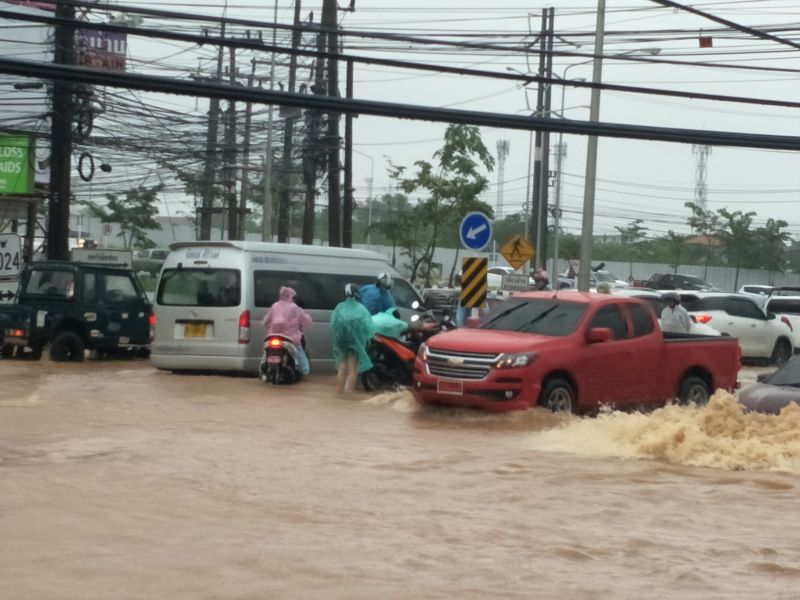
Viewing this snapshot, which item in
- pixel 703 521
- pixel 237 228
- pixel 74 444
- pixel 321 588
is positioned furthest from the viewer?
pixel 237 228

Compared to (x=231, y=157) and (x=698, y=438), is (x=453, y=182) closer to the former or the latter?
(x=231, y=157)

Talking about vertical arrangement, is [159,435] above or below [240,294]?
below

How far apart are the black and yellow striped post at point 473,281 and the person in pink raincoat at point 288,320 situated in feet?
9.14

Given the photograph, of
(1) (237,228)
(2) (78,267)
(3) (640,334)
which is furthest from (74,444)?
(1) (237,228)

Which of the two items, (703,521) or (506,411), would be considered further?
(506,411)

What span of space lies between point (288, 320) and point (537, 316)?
4.51 m

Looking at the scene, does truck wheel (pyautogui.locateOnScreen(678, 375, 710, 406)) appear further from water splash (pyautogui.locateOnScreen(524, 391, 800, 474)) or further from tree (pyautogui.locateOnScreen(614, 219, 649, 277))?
tree (pyautogui.locateOnScreen(614, 219, 649, 277))

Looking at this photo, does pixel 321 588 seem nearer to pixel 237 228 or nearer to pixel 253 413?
pixel 253 413

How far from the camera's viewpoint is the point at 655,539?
10.2m

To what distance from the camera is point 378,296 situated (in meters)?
20.5

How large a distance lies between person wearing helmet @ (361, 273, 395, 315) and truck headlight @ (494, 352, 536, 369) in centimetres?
498

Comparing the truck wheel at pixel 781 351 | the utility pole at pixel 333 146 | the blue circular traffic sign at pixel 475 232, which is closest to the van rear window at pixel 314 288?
the blue circular traffic sign at pixel 475 232

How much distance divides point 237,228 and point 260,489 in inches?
1481

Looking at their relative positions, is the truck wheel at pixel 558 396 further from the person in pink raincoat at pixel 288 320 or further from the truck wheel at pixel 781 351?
the truck wheel at pixel 781 351
